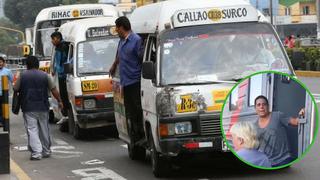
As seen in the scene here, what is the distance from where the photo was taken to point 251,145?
27.2 ft

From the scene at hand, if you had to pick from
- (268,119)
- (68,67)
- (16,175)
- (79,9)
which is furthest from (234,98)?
(79,9)

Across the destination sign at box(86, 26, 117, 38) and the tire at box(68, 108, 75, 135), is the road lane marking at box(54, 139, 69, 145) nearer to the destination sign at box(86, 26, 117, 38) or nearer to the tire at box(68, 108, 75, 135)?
the tire at box(68, 108, 75, 135)

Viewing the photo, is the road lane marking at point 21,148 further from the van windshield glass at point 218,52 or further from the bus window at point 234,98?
the bus window at point 234,98

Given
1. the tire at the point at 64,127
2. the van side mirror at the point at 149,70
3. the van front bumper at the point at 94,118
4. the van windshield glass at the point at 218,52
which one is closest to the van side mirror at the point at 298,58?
the tire at the point at 64,127

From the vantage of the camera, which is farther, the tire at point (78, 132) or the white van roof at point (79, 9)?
the white van roof at point (79, 9)

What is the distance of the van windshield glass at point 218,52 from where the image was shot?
9078mm

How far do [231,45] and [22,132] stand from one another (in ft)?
28.8

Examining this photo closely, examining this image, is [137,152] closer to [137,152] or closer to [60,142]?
[137,152]

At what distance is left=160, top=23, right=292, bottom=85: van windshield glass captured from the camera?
357 inches

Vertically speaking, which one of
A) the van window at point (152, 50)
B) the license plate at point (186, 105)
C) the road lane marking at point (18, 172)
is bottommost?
the road lane marking at point (18, 172)

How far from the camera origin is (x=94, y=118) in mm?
14016

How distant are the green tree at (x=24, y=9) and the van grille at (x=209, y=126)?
61.5 metres

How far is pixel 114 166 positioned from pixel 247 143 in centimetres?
303

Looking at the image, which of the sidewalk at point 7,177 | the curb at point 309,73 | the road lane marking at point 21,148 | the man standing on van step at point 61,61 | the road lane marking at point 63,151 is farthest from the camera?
the curb at point 309,73
